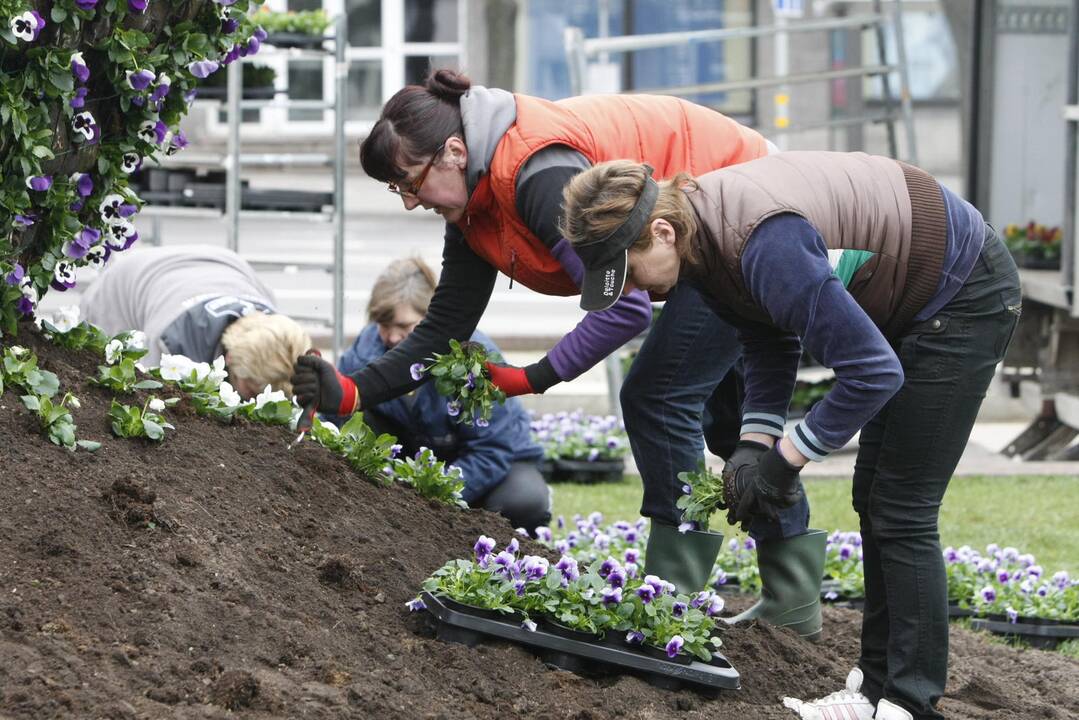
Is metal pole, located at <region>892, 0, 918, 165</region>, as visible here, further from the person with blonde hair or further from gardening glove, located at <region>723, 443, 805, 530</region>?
gardening glove, located at <region>723, 443, 805, 530</region>

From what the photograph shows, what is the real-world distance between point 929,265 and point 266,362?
2385 mm

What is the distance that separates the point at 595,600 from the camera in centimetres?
316

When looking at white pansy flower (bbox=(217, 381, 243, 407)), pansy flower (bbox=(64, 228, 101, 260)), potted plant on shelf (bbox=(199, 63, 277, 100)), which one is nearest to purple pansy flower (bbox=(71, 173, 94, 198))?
pansy flower (bbox=(64, 228, 101, 260))

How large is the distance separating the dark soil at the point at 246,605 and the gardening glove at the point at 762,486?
440 mm

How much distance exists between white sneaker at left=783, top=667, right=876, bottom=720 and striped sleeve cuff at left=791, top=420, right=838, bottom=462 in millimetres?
674

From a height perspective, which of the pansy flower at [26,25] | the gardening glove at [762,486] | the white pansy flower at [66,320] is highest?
the pansy flower at [26,25]

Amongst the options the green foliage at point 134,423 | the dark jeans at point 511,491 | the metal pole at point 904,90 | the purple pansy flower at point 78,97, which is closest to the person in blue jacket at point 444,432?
the dark jeans at point 511,491

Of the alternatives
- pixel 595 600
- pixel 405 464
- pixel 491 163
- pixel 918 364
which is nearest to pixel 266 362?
pixel 405 464

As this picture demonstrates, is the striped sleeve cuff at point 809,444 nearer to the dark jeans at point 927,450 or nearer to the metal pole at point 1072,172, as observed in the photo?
the dark jeans at point 927,450

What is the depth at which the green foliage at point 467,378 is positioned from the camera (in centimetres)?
373

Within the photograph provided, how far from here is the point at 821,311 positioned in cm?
279

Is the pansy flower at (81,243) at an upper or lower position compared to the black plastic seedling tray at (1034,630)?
upper

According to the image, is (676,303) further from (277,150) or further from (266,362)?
(277,150)

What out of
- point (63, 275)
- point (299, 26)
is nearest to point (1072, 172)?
point (299, 26)
